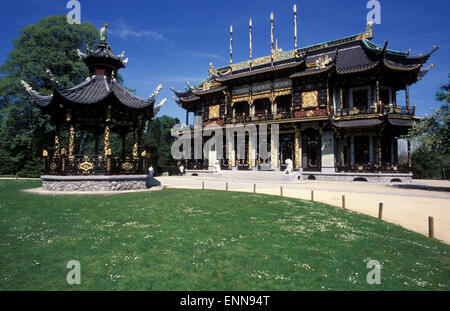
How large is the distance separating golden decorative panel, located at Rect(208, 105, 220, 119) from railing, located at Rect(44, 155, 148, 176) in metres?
19.9

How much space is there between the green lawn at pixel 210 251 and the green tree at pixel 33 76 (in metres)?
22.6

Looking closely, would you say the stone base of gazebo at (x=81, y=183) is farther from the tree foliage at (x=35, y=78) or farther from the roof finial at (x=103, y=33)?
the tree foliage at (x=35, y=78)

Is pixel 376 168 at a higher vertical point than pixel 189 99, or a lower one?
lower

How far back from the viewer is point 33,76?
25422 mm

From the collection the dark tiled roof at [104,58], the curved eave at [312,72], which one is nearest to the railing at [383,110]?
the curved eave at [312,72]

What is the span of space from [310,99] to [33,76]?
30.4 metres

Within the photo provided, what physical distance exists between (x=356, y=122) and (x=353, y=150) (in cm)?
319

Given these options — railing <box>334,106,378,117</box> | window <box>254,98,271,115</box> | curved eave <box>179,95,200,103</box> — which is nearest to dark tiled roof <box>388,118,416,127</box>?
railing <box>334,106,378,117</box>

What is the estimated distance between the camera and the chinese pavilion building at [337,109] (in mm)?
22812

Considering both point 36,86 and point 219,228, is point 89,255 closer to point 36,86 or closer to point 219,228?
point 219,228

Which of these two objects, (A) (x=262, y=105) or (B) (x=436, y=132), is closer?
(B) (x=436, y=132)

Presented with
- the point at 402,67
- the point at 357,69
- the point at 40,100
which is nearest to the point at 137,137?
the point at 40,100

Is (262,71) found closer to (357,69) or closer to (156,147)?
(357,69)
